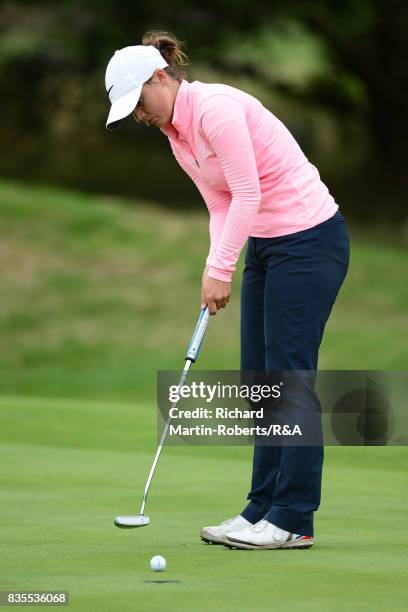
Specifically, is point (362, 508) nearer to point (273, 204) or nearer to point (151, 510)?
point (151, 510)

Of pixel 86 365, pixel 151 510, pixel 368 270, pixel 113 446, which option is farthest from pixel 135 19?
pixel 151 510

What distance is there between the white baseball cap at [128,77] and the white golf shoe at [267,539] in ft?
4.55

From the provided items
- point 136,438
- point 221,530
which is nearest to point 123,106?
point 221,530

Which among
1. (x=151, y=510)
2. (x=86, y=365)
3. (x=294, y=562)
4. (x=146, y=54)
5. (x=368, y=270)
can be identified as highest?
(x=368, y=270)

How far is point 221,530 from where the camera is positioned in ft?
14.6

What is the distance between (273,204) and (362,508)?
158cm

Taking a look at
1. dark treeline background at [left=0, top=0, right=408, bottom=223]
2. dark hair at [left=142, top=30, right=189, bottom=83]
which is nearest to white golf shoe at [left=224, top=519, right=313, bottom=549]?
dark hair at [left=142, top=30, right=189, bottom=83]

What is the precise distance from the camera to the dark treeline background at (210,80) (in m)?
21.1

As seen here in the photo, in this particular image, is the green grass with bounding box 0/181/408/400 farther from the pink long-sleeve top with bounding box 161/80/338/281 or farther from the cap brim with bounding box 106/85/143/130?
the cap brim with bounding box 106/85/143/130

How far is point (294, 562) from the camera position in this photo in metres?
3.99

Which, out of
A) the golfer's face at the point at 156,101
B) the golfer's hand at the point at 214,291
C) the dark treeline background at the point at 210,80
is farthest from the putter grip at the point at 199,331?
the dark treeline background at the point at 210,80

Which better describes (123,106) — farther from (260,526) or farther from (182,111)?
(260,526)

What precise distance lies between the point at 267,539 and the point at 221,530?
0.18 m

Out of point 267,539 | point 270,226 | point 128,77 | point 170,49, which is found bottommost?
point 267,539
